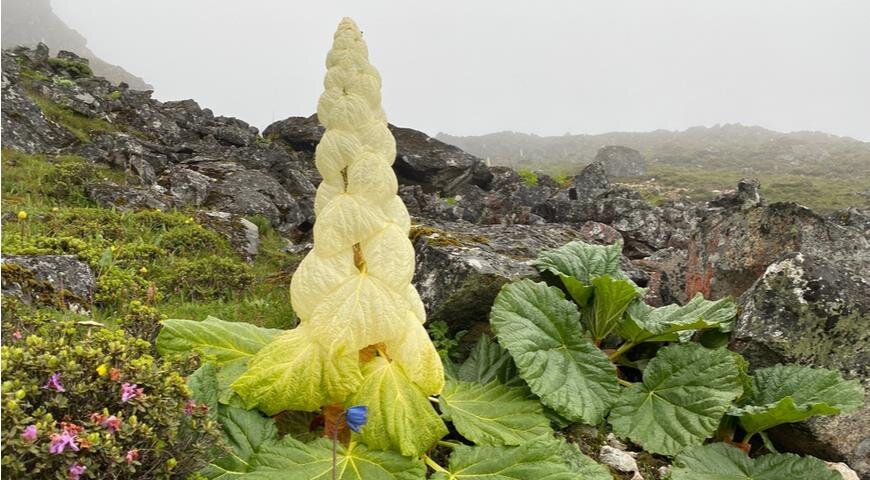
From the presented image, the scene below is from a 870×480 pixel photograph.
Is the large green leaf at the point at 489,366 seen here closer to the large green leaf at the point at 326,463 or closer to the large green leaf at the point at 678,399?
the large green leaf at the point at 678,399

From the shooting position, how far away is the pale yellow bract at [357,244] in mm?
3369

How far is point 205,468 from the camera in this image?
3.05 m

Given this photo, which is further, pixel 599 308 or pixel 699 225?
pixel 699 225

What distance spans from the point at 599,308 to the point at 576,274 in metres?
0.61

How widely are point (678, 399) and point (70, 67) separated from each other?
31.1m

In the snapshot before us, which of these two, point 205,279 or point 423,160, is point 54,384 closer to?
point 205,279

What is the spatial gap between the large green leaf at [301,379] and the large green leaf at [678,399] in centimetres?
237

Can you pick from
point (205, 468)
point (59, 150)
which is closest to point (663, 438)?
point (205, 468)

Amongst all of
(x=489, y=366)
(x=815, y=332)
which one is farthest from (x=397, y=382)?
(x=815, y=332)

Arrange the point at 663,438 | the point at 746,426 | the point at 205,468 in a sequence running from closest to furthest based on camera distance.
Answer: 1. the point at 205,468
2. the point at 663,438
3. the point at 746,426

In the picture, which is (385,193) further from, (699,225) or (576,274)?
(699,225)

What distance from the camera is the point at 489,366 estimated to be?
521 cm

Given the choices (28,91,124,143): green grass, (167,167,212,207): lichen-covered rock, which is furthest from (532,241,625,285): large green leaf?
(28,91,124,143): green grass

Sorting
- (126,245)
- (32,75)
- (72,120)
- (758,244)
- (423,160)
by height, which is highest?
(32,75)
